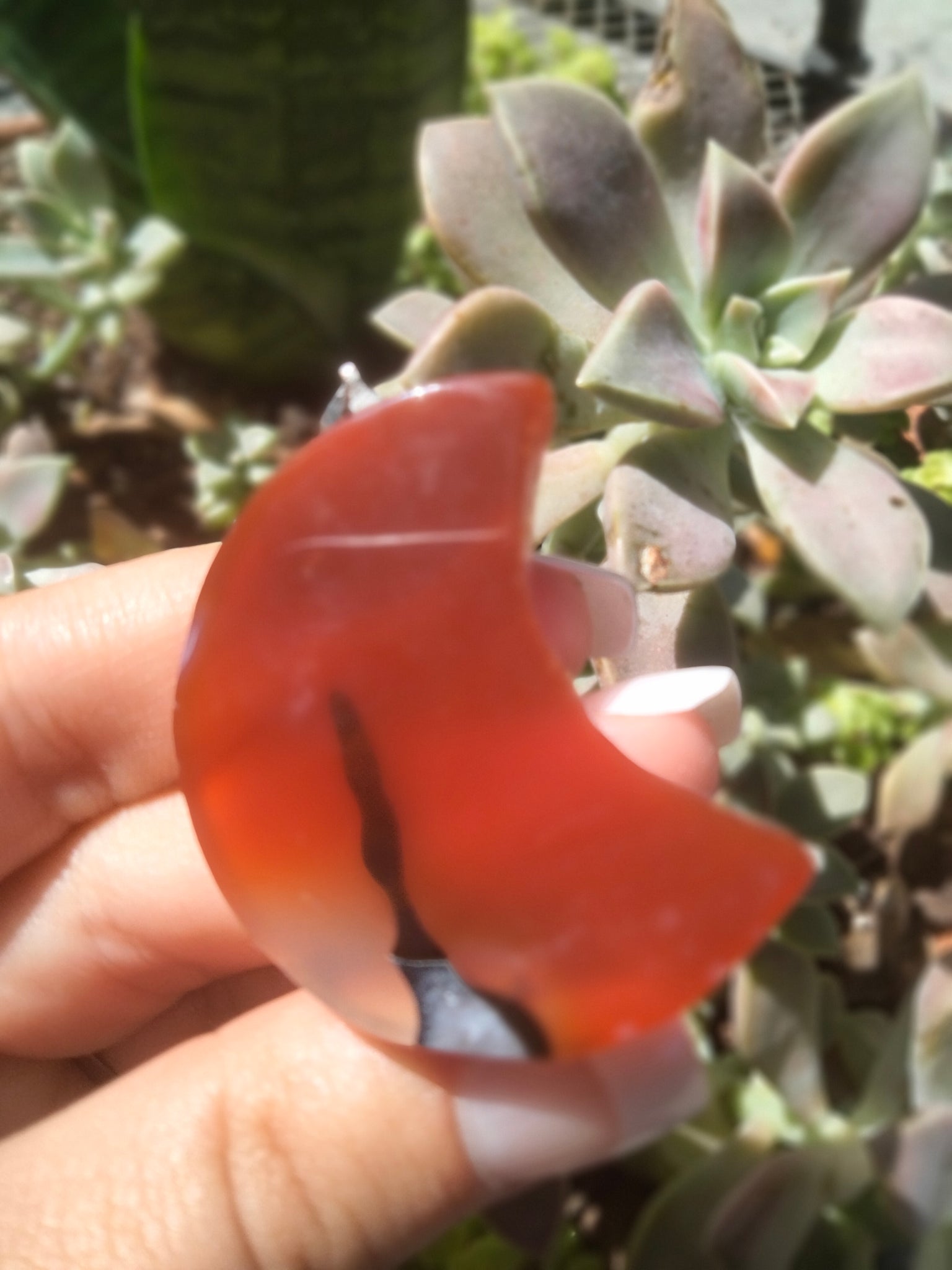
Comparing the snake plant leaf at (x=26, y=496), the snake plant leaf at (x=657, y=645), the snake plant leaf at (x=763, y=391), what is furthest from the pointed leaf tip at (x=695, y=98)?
the snake plant leaf at (x=26, y=496)

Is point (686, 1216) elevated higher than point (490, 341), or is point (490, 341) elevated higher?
point (490, 341)

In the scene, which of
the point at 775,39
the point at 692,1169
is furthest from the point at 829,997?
the point at 775,39

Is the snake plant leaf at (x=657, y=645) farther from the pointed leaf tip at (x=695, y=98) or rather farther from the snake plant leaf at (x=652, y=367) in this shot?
the pointed leaf tip at (x=695, y=98)

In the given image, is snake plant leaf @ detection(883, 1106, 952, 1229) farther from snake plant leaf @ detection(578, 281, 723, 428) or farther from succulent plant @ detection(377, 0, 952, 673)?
snake plant leaf @ detection(578, 281, 723, 428)

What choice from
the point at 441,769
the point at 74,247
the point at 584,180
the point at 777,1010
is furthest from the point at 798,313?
the point at 74,247

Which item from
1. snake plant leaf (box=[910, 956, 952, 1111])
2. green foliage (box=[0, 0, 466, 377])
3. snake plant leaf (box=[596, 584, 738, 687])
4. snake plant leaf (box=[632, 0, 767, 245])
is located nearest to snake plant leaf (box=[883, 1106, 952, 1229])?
snake plant leaf (box=[910, 956, 952, 1111])

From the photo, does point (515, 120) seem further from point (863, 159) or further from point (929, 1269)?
point (929, 1269)

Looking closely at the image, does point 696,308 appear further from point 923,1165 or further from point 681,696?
Result: point 923,1165
